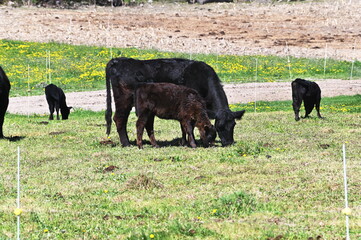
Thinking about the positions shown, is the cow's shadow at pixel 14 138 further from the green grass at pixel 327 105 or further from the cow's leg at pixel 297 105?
the green grass at pixel 327 105

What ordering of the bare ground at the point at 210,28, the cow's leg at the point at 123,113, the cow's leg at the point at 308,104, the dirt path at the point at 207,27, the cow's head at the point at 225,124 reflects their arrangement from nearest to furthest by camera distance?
the cow's head at the point at 225,124 < the cow's leg at the point at 123,113 < the cow's leg at the point at 308,104 < the bare ground at the point at 210,28 < the dirt path at the point at 207,27

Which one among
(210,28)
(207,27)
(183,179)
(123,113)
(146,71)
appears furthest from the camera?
(207,27)

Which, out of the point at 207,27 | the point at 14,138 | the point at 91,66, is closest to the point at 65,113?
the point at 14,138

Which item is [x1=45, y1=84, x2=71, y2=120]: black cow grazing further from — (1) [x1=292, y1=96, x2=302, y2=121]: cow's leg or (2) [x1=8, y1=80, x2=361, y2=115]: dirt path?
(1) [x1=292, y1=96, x2=302, y2=121]: cow's leg

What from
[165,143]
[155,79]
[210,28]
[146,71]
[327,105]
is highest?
[146,71]

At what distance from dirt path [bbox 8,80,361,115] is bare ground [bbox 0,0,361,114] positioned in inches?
14.2

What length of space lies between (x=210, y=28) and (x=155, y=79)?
4176 cm

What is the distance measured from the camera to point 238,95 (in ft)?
109

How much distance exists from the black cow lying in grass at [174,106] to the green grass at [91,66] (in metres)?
20.0

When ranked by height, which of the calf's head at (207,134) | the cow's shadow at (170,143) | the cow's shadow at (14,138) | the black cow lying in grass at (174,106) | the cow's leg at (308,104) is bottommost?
the cow's shadow at (14,138)

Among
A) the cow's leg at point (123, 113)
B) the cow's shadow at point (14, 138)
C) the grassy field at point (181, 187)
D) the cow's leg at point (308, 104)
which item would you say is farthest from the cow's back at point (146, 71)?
the cow's leg at point (308, 104)

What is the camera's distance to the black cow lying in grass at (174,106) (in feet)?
52.7

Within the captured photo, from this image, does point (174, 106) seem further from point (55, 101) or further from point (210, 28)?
point (210, 28)

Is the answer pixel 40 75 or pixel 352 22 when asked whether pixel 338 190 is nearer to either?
pixel 40 75
